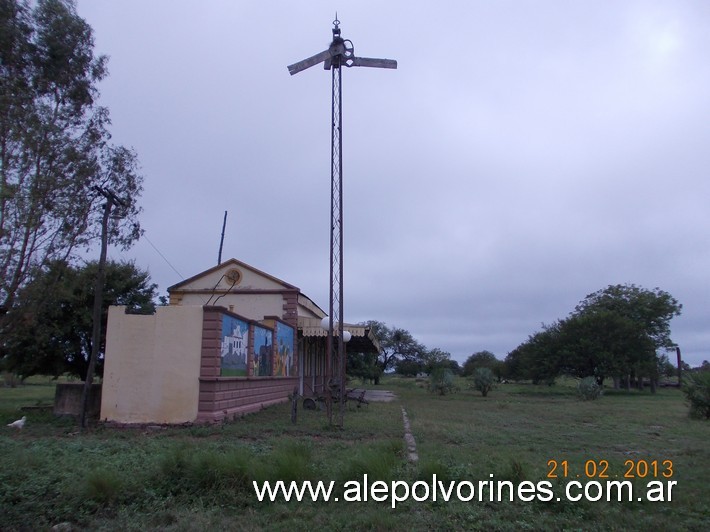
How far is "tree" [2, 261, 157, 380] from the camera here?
64.0 feet

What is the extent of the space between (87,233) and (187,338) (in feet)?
13.0

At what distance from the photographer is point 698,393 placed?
1973cm

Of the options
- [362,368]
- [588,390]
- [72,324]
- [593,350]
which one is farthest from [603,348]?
[72,324]

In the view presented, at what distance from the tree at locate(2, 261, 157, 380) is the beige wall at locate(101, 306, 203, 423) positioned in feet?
9.54

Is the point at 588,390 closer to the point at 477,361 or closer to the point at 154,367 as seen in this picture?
the point at 154,367

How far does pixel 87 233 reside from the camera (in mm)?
15211

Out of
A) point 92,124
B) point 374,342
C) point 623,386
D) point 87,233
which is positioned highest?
point 92,124

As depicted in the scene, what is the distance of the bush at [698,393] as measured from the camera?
19.4m

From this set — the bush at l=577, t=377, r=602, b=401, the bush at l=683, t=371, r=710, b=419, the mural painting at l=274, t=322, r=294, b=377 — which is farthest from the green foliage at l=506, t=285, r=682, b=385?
the mural painting at l=274, t=322, r=294, b=377

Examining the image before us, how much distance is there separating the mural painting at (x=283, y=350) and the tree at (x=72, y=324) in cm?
597

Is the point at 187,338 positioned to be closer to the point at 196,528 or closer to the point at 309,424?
the point at 309,424

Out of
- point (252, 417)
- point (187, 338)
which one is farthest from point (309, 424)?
point (187, 338)
